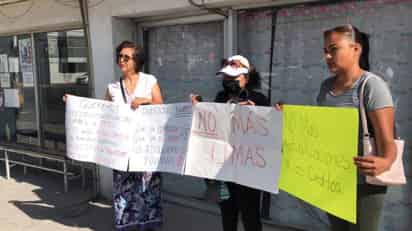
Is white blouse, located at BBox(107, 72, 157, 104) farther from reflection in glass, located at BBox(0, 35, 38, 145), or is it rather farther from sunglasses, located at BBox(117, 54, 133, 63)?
reflection in glass, located at BBox(0, 35, 38, 145)

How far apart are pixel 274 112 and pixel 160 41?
111 inches

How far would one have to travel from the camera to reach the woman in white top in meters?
3.53

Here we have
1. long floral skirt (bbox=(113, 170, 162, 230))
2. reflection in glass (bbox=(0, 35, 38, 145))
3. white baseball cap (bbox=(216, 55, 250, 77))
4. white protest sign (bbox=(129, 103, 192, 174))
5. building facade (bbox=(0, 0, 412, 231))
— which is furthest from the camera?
reflection in glass (bbox=(0, 35, 38, 145))

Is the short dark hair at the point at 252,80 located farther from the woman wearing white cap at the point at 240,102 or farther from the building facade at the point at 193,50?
the building facade at the point at 193,50

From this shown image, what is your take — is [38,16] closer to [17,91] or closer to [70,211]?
[17,91]

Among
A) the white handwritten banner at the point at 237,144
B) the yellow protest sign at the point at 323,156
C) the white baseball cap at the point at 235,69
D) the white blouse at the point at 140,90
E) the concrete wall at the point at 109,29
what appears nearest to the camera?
the yellow protest sign at the point at 323,156

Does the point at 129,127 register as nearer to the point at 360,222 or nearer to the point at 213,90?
the point at 213,90

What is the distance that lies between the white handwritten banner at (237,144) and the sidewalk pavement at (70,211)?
4.67 feet

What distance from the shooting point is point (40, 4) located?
6047mm

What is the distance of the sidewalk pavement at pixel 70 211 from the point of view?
4.51 metres

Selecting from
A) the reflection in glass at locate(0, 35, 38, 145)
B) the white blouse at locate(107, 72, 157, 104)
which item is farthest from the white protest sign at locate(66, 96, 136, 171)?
the reflection in glass at locate(0, 35, 38, 145)

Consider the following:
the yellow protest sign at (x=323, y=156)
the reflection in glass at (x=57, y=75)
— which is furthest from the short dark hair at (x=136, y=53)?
the reflection in glass at (x=57, y=75)

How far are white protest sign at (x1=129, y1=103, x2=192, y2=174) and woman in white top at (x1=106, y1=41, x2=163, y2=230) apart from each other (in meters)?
Result: 0.15

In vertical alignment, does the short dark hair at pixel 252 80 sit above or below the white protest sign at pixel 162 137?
above
